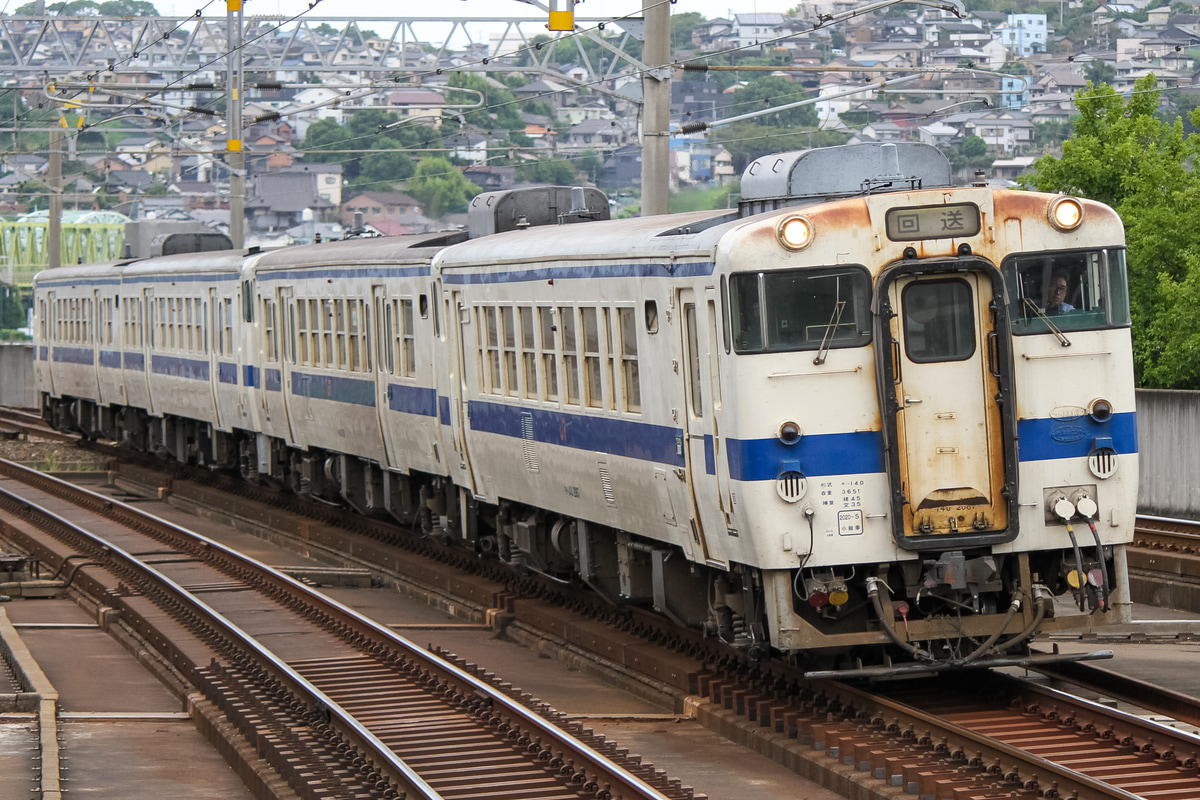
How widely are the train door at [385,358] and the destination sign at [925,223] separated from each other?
867 cm

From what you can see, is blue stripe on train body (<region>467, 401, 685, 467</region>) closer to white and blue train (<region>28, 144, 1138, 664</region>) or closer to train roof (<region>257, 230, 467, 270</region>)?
white and blue train (<region>28, 144, 1138, 664</region>)

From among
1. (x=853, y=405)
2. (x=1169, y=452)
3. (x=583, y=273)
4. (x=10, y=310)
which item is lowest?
(x=1169, y=452)

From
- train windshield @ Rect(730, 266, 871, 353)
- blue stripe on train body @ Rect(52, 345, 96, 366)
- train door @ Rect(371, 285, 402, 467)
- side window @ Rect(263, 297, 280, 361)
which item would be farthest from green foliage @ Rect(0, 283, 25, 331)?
train windshield @ Rect(730, 266, 871, 353)

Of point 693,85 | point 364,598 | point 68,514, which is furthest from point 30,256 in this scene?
point 364,598

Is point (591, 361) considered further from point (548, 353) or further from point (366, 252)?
point (366, 252)

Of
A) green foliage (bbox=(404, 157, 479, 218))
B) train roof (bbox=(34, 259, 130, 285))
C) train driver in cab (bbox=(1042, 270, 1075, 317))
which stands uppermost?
green foliage (bbox=(404, 157, 479, 218))

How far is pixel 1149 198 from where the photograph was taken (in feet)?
82.1

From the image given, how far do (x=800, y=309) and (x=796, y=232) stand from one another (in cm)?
43

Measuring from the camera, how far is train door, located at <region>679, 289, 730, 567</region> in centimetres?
1105

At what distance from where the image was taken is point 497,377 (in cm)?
1554

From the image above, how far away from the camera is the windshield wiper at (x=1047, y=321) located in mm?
10742

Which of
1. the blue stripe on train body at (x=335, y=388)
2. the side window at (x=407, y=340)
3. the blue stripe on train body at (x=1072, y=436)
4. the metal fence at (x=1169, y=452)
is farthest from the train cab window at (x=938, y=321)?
the metal fence at (x=1169, y=452)

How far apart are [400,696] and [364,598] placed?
601 cm

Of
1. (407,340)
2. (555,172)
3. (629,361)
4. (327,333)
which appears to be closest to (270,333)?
(327,333)
